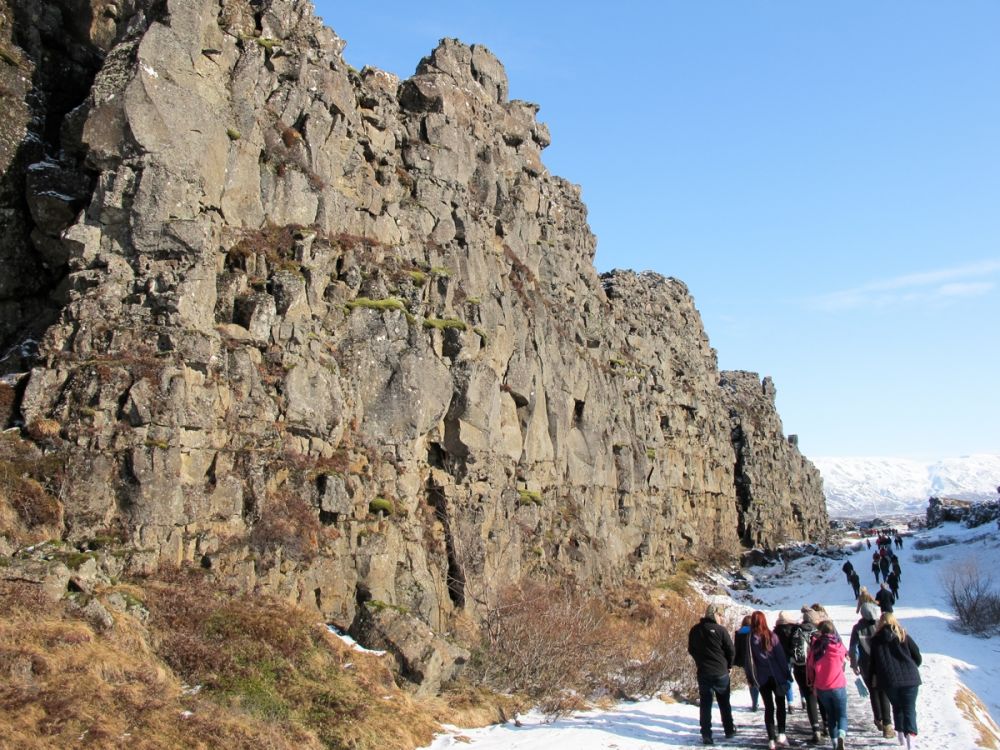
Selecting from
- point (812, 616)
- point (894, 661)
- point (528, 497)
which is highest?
point (528, 497)

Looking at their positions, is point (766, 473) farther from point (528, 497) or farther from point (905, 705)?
point (905, 705)

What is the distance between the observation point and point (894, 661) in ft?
40.4

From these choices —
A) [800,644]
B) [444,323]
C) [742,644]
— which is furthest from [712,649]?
[444,323]

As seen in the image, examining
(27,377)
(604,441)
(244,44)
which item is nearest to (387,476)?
(27,377)

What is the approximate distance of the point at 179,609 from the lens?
53.4 feet

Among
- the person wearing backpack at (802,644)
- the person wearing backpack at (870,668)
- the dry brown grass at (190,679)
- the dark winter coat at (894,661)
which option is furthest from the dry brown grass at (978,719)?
the dry brown grass at (190,679)

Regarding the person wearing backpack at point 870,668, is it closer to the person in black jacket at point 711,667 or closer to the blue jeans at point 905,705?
the blue jeans at point 905,705

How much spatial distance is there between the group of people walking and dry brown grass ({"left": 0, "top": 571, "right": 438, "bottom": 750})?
6.15m

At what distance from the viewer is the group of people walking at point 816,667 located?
12367mm

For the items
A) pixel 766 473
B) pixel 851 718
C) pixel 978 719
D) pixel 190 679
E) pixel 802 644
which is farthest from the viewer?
pixel 766 473

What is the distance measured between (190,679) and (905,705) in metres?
13.2

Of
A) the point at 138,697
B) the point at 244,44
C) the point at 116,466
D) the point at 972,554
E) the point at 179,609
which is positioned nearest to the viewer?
the point at 138,697

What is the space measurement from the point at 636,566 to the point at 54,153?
3757 cm

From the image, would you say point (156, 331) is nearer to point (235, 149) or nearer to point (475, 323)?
point (235, 149)
